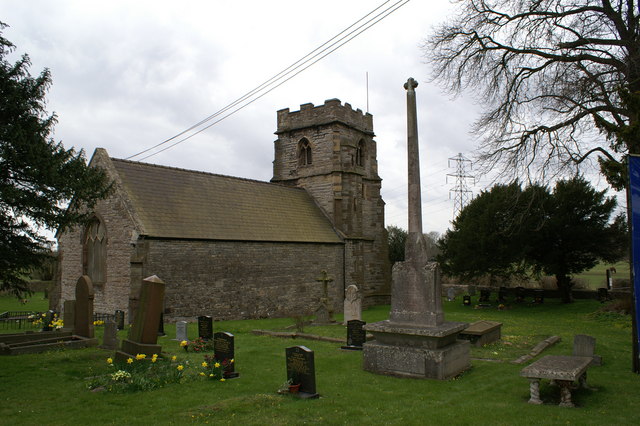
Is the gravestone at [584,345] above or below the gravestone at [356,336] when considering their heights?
above

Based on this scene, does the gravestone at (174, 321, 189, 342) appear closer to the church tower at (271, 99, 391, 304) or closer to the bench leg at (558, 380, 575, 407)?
the bench leg at (558, 380, 575, 407)

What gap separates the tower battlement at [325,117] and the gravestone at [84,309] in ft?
61.0

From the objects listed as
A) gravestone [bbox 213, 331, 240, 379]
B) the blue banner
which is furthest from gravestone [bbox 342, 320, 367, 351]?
the blue banner

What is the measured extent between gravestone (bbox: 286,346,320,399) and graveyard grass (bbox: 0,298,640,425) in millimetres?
284

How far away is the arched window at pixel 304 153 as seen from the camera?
29.8 metres

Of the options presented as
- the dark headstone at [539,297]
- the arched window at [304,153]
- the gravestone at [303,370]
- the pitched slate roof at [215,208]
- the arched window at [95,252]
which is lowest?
the dark headstone at [539,297]

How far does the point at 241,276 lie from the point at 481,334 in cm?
1184

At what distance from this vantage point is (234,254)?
21.1m

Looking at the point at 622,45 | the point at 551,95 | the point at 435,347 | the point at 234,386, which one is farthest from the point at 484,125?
the point at 234,386

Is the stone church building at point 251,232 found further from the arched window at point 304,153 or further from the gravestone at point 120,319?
the gravestone at point 120,319

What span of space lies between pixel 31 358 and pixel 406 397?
9.10m

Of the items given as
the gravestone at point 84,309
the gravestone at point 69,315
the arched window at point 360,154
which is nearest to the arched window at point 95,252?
the gravestone at point 69,315

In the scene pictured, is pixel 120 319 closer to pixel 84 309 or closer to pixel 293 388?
pixel 84 309

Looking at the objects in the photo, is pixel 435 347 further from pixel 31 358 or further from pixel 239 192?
pixel 239 192
